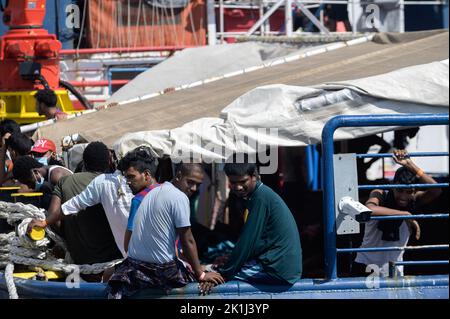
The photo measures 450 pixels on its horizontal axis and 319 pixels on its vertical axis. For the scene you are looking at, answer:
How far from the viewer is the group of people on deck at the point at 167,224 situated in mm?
5910

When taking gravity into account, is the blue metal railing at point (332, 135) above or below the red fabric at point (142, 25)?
below

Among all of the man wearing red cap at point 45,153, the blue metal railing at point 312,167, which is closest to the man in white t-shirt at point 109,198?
the man wearing red cap at point 45,153

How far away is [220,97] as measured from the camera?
8633 millimetres

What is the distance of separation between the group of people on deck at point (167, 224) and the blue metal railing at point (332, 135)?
0.21 metres

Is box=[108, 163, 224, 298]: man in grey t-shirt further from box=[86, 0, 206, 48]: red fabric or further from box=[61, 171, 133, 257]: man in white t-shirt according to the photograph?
box=[86, 0, 206, 48]: red fabric

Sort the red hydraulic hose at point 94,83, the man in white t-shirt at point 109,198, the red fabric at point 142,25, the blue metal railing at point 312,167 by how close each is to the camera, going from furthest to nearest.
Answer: the red fabric at point 142,25, the red hydraulic hose at point 94,83, the blue metal railing at point 312,167, the man in white t-shirt at point 109,198

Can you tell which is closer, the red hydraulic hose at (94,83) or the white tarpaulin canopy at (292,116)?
the white tarpaulin canopy at (292,116)

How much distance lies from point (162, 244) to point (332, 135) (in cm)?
124

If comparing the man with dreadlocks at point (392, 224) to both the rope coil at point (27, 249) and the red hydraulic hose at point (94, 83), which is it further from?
the red hydraulic hose at point (94, 83)

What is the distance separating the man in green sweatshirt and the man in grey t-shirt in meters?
0.20

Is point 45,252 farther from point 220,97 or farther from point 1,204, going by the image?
point 220,97

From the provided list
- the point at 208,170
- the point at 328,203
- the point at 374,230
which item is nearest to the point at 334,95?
the point at 374,230

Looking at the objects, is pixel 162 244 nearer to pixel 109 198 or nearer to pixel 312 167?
pixel 109 198

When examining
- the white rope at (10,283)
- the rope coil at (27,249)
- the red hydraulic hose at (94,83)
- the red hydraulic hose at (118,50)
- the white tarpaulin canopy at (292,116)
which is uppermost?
the red hydraulic hose at (118,50)
